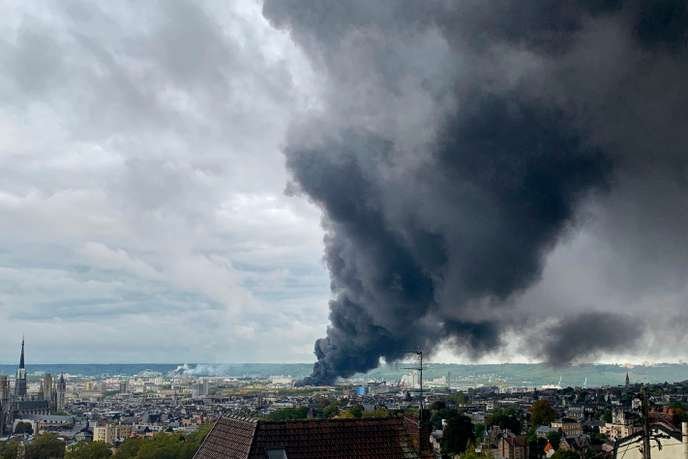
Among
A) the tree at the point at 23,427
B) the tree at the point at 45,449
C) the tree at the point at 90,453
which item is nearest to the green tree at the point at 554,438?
the tree at the point at 90,453

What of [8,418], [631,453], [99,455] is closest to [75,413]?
[8,418]

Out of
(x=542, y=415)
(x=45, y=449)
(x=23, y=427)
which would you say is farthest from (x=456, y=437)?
(x=23, y=427)

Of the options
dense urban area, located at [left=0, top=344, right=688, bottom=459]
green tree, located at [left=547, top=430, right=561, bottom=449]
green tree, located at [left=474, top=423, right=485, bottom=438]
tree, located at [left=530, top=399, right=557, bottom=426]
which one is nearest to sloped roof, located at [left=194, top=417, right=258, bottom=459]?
dense urban area, located at [left=0, top=344, right=688, bottom=459]

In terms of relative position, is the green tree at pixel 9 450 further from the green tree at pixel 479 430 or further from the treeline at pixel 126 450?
the green tree at pixel 479 430

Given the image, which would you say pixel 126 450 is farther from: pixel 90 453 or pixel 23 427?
pixel 23 427

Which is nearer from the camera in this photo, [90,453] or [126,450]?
[90,453]
